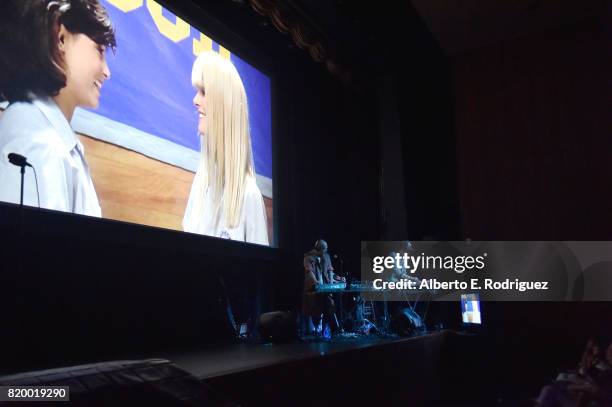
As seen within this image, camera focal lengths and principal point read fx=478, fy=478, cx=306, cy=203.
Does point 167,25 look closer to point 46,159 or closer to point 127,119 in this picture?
point 127,119

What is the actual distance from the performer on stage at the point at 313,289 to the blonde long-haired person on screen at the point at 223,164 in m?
0.54

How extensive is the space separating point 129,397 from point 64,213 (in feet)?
6.05

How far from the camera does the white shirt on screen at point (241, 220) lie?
11.2ft

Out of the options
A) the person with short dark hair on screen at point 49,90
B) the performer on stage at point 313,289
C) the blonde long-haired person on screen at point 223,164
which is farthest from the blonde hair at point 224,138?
→ the person with short dark hair on screen at point 49,90

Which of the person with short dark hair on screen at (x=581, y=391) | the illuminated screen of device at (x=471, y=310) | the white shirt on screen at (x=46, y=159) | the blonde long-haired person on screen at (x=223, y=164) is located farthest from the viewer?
the illuminated screen of device at (x=471, y=310)

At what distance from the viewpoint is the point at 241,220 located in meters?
3.96

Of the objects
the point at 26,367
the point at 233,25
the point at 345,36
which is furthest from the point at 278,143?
the point at 26,367

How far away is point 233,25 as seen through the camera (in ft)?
14.1

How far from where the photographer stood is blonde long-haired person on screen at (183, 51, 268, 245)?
3553 millimetres

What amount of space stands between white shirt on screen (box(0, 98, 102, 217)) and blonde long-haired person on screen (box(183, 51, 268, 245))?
0.87m

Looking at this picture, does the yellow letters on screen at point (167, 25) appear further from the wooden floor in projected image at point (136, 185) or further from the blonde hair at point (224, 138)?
the wooden floor in projected image at point (136, 185)

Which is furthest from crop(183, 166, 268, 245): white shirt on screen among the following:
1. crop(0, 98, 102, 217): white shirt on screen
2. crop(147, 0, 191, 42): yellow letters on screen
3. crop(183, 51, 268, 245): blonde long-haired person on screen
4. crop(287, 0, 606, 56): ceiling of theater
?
crop(287, 0, 606, 56): ceiling of theater

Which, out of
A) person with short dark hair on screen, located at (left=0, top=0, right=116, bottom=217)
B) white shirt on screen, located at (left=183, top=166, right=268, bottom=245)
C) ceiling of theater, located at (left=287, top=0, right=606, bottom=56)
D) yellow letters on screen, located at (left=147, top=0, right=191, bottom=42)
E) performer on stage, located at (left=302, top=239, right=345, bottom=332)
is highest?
ceiling of theater, located at (left=287, top=0, right=606, bottom=56)

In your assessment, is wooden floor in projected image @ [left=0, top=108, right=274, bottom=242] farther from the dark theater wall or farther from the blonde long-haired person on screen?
the dark theater wall
